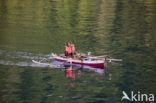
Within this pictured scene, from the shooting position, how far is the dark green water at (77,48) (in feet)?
133

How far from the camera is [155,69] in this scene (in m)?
48.6

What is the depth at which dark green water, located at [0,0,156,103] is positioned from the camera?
4047cm

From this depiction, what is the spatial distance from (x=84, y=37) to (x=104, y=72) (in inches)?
882

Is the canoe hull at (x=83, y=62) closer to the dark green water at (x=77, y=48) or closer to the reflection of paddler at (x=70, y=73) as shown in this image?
the dark green water at (x=77, y=48)

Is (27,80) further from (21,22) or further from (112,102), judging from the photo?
(21,22)

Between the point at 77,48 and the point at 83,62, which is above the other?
the point at 77,48

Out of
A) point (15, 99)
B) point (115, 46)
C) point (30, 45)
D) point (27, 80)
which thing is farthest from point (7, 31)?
point (15, 99)

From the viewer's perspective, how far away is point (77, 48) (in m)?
59.8
